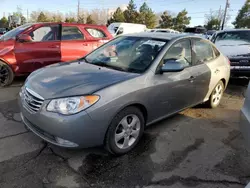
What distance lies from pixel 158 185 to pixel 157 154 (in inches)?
24.0

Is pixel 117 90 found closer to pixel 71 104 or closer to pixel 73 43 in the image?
pixel 71 104

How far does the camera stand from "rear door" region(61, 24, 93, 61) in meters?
6.29

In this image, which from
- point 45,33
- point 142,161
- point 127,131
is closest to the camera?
point 142,161

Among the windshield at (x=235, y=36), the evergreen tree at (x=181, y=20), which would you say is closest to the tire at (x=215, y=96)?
the windshield at (x=235, y=36)

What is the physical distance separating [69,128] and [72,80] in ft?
2.21

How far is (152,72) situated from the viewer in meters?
3.17

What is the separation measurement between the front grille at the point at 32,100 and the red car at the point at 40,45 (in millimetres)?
3114

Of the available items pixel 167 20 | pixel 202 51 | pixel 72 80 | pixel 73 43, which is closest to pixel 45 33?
pixel 73 43

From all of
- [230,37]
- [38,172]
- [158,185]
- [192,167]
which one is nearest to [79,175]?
[38,172]

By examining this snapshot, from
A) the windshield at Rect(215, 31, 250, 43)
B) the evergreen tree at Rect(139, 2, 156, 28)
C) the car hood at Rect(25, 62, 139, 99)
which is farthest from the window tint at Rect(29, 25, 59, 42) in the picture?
the evergreen tree at Rect(139, 2, 156, 28)

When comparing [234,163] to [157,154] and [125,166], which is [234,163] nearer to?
[157,154]

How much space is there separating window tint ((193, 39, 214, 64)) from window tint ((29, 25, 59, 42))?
3784 millimetres

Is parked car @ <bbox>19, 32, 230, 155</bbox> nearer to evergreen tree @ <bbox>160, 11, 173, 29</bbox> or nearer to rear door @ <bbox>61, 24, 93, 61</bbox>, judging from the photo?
rear door @ <bbox>61, 24, 93, 61</bbox>

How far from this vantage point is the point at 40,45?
5.89 meters
